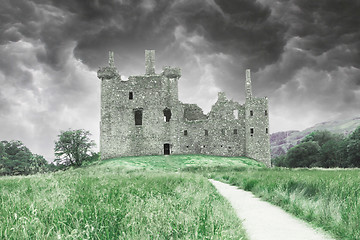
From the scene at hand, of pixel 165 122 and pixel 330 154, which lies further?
pixel 330 154

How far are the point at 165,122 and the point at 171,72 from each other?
8.26m

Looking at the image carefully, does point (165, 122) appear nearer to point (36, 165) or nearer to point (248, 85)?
point (248, 85)

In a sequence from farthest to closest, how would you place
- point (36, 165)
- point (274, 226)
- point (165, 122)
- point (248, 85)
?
point (36, 165) → point (248, 85) → point (165, 122) → point (274, 226)

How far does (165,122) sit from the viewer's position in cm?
4472

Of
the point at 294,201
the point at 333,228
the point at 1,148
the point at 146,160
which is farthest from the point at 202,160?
the point at 1,148

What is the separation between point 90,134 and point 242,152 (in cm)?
2568

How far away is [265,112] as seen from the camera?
47125mm

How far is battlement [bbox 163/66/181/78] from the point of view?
4541 cm

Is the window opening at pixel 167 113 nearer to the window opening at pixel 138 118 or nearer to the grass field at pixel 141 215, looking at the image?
the window opening at pixel 138 118

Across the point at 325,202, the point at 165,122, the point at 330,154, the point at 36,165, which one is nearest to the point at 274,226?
the point at 325,202

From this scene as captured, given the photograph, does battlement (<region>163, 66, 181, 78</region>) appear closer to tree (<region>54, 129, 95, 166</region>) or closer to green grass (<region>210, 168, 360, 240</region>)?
tree (<region>54, 129, 95, 166</region>)

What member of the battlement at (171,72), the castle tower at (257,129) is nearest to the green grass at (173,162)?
the castle tower at (257,129)

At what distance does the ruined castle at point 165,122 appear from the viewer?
43.2 meters

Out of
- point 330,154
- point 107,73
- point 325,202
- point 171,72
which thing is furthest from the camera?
point 330,154
